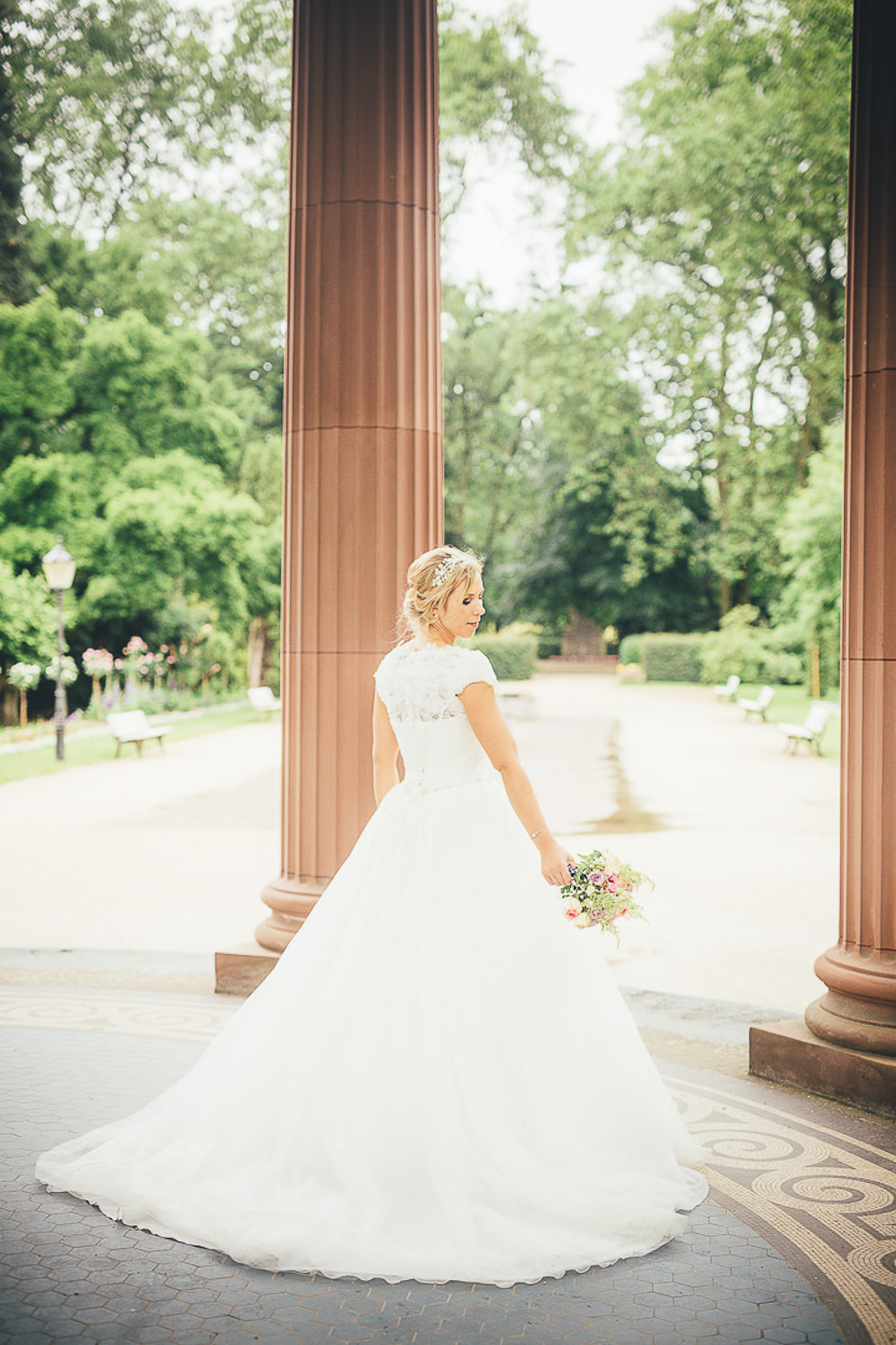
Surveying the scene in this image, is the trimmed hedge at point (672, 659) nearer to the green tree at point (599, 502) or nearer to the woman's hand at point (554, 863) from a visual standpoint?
the green tree at point (599, 502)

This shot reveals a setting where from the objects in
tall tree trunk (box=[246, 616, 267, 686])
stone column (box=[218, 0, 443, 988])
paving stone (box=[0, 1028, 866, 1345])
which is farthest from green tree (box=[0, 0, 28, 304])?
paving stone (box=[0, 1028, 866, 1345])

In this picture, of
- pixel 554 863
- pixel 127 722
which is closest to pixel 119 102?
pixel 127 722

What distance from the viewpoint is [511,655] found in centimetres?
4044

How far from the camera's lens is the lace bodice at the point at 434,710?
376 centimetres

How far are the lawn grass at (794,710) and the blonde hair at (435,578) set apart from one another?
16.9m

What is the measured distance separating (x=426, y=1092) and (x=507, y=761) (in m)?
0.99

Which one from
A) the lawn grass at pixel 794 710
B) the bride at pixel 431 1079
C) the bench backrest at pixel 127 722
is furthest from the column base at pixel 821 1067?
the bench backrest at pixel 127 722

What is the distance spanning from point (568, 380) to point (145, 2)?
42.7ft

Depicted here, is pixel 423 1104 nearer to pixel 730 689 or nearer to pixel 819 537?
pixel 819 537

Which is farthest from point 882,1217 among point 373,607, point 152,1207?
point 373,607

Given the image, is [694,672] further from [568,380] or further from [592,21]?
[592,21]

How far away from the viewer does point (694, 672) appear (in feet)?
132

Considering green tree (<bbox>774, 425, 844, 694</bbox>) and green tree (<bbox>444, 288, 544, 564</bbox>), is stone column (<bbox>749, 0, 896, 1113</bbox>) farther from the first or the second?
green tree (<bbox>444, 288, 544, 564</bbox>)

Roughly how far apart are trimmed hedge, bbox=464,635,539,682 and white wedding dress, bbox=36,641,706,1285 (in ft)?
116
